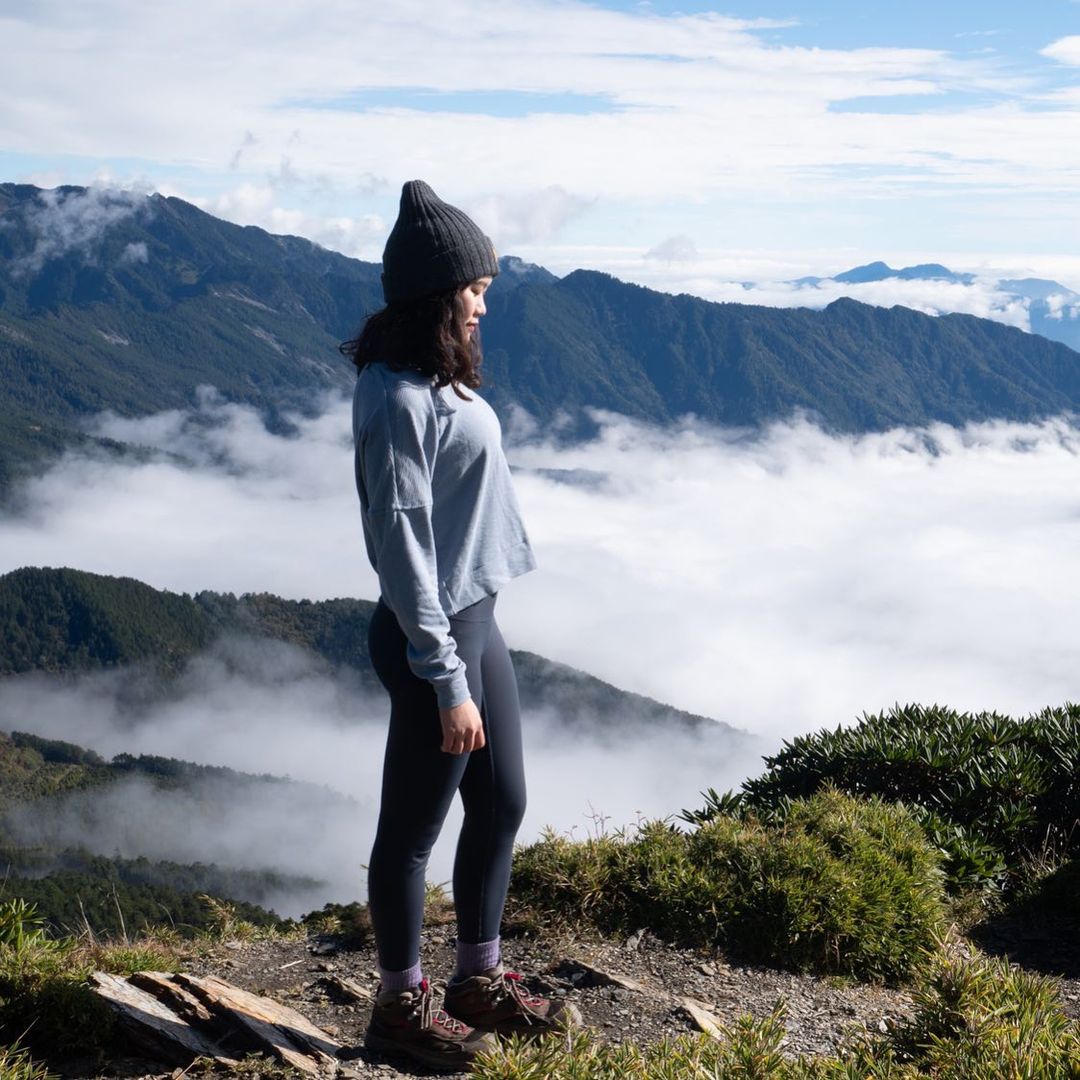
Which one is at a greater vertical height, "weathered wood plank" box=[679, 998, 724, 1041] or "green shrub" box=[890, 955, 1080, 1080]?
"green shrub" box=[890, 955, 1080, 1080]

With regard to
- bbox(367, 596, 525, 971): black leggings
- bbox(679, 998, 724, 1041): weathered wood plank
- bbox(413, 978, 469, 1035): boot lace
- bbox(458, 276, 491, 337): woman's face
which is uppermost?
bbox(458, 276, 491, 337): woman's face

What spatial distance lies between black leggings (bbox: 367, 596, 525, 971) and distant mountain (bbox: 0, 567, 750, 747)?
16196 centimetres

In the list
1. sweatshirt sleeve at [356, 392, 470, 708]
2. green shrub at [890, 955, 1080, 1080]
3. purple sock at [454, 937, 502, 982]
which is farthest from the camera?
purple sock at [454, 937, 502, 982]

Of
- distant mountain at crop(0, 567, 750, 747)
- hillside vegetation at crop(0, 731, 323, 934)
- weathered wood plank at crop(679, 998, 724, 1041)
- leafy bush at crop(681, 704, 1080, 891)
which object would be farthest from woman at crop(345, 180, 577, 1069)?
distant mountain at crop(0, 567, 750, 747)

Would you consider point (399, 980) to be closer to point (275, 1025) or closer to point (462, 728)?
point (275, 1025)

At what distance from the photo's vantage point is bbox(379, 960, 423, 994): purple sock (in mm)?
3586

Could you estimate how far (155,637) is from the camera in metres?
185

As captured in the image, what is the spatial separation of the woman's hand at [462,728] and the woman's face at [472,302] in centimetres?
107

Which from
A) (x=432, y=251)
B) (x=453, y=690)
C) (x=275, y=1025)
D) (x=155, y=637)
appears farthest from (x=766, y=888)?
(x=155, y=637)

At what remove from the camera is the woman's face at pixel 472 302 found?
335 cm

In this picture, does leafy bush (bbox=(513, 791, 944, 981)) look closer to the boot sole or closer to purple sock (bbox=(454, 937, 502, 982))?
purple sock (bbox=(454, 937, 502, 982))

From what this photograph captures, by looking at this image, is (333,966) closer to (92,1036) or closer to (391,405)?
(92,1036)

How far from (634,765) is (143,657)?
7863 centimetres

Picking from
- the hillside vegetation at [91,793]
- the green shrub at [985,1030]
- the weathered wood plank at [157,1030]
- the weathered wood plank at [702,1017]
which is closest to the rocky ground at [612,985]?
the weathered wood plank at [702,1017]
